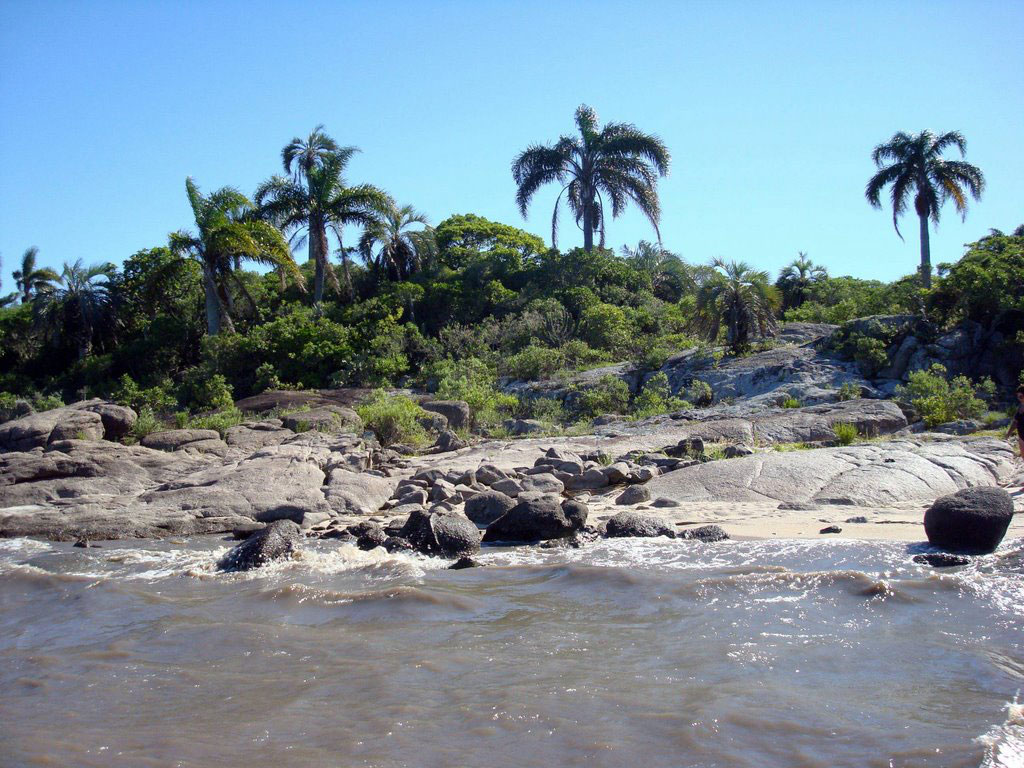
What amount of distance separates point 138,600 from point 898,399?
14.5m

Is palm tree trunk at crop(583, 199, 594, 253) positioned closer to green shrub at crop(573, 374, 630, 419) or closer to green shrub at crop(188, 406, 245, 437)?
green shrub at crop(573, 374, 630, 419)

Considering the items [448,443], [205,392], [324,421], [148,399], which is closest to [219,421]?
[324,421]

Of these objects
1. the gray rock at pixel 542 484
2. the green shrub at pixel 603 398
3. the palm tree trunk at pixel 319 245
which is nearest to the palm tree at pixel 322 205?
the palm tree trunk at pixel 319 245

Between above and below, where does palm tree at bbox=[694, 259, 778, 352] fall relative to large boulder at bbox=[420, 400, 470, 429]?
above

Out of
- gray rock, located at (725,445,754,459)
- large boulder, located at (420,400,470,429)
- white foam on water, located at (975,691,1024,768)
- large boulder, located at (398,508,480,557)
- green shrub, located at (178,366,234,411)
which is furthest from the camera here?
green shrub, located at (178,366,234,411)

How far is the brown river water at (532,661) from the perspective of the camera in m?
3.90

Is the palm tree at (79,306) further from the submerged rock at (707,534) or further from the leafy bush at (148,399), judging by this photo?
the submerged rock at (707,534)

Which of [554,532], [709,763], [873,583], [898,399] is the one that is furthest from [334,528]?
[898,399]

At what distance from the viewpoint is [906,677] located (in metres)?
4.61

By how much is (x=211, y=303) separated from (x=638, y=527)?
2274 centimetres

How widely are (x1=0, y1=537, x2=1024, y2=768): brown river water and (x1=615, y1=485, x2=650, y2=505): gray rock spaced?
2289 mm

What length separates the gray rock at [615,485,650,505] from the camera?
10336mm

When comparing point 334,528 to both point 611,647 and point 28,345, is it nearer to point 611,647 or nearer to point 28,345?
point 611,647

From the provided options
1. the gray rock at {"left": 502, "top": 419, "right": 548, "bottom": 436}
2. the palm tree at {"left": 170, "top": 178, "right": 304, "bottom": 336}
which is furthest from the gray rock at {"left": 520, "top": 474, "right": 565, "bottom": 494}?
the palm tree at {"left": 170, "top": 178, "right": 304, "bottom": 336}
